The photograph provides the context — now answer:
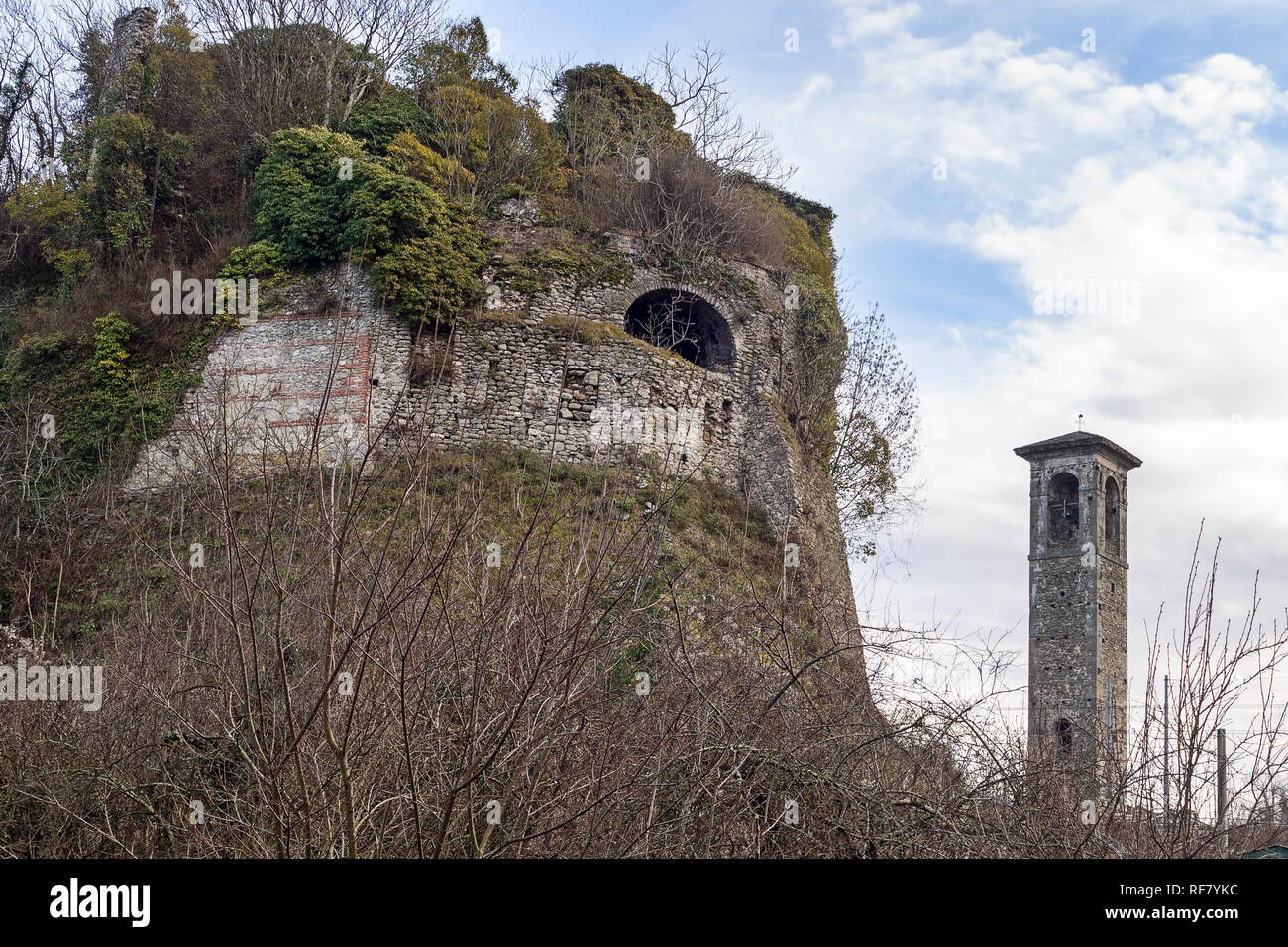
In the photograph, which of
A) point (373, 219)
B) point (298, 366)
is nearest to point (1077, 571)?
point (373, 219)

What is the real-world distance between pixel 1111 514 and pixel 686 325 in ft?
48.3

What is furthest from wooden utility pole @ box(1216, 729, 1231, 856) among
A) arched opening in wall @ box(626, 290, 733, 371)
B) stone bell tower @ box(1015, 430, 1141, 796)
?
stone bell tower @ box(1015, 430, 1141, 796)

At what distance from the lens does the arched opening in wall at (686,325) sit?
19.2 meters

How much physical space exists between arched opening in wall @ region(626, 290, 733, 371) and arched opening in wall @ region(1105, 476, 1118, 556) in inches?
537

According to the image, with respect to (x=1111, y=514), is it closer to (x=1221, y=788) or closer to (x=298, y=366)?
(x=298, y=366)

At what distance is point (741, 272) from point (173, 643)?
1387 centimetres

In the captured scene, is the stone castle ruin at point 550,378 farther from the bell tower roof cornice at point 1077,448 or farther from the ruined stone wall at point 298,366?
the bell tower roof cornice at point 1077,448

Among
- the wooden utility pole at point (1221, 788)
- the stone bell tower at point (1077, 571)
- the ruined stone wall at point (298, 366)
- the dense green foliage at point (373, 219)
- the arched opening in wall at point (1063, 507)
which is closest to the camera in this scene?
the wooden utility pole at point (1221, 788)

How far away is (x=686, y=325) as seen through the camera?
63.4 feet

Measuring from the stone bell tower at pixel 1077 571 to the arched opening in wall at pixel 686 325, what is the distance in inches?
476

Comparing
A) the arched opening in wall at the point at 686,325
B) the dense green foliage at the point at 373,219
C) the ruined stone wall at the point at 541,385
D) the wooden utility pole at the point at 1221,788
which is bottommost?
the wooden utility pole at the point at 1221,788

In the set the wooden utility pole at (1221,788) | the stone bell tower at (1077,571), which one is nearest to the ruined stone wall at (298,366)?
the wooden utility pole at (1221,788)
